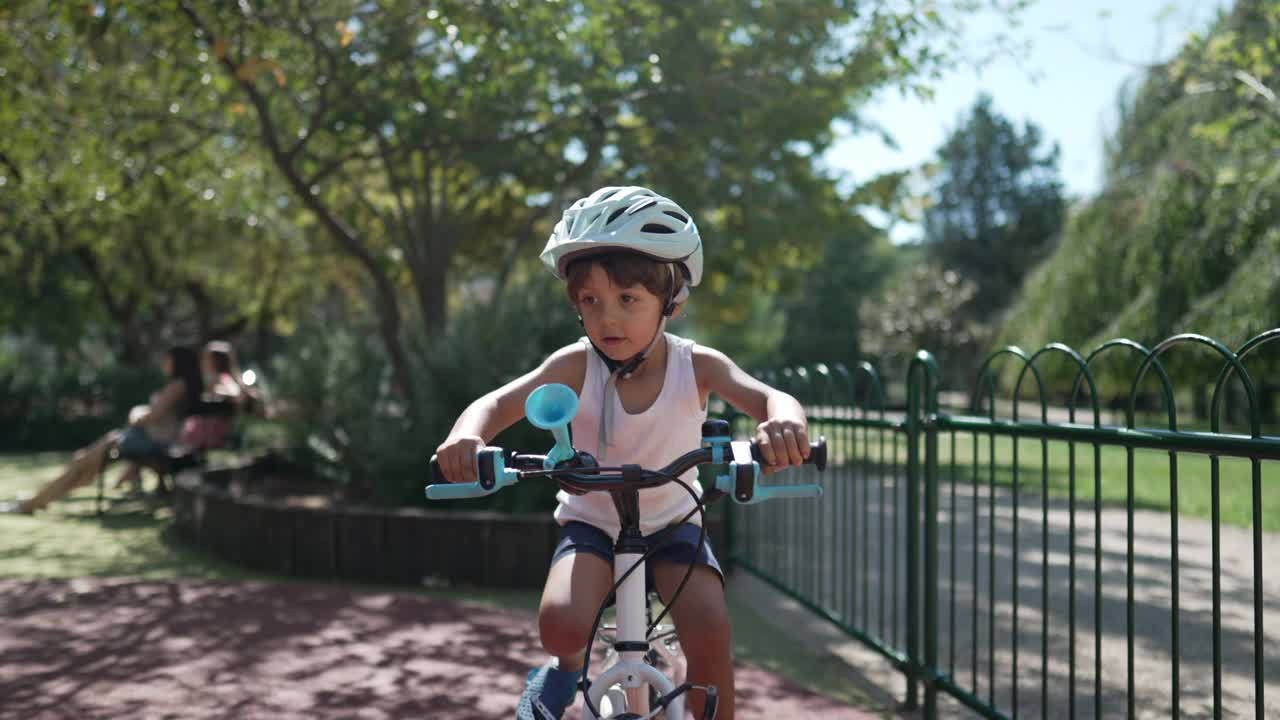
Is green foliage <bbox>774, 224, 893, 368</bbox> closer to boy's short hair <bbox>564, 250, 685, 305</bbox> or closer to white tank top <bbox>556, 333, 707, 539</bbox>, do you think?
white tank top <bbox>556, 333, 707, 539</bbox>

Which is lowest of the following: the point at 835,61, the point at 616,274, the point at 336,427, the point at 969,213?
the point at 336,427

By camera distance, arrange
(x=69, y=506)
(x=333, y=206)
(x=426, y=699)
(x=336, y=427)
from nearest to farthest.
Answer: (x=426, y=699), (x=336, y=427), (x=69, y=506), (x=333, y=206)

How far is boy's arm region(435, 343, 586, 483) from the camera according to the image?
2082 mm

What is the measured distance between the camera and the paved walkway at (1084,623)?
14.8 ft

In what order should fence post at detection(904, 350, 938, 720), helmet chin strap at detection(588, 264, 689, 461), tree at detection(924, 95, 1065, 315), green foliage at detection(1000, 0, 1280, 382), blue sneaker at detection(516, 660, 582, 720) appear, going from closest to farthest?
blue sneaker at detection(516, 660, 582, 720) < helmet chin strap at detection(588, 264, 689, 461) < fence post at detection(904, 350, 938, 720) < green foliage at detection(1000, 0, 1280, 382) < tree at detection(924, 95, 1065, 315)

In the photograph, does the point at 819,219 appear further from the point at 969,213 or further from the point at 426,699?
the point at 969,213

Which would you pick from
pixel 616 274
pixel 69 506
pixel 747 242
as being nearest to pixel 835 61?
pixel 747 242

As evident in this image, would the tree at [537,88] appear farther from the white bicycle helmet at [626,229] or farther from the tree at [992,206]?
the tree at [992,206]

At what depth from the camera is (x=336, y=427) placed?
8.49m

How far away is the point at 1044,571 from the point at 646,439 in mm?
1716

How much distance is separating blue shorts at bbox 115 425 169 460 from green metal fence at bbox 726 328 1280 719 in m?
6.03

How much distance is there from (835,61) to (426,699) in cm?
665

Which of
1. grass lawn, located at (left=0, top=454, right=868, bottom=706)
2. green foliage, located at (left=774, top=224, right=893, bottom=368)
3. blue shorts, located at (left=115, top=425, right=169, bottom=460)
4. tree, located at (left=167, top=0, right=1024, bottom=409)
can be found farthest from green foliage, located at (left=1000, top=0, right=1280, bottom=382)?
green foliage, located at (left=774, top=224, right=893, bottom=368)

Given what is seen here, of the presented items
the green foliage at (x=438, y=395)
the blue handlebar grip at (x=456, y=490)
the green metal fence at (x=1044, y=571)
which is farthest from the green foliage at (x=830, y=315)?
the blue handlebar grip at (x=456, y=490)
